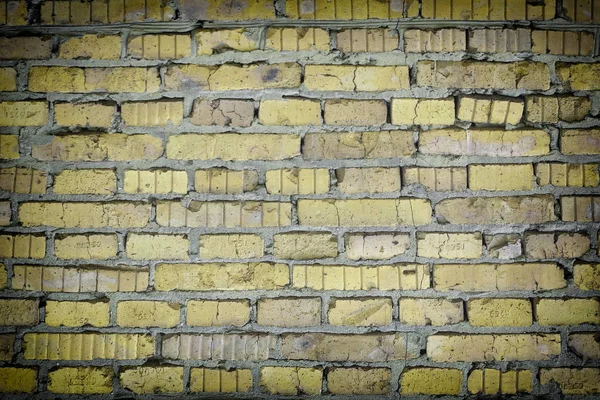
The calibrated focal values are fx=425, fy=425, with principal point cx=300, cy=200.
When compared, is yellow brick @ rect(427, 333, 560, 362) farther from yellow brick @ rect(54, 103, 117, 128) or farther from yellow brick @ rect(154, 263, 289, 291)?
yellow brick @ rect(54, 103, 117, 128)

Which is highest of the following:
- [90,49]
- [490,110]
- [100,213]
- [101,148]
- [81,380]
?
[90,49]

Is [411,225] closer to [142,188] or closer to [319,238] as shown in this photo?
[319,238]

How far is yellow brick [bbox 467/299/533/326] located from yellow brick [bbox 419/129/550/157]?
391 millimetres

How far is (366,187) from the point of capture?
113 centimetres

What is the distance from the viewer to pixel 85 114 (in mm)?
1150

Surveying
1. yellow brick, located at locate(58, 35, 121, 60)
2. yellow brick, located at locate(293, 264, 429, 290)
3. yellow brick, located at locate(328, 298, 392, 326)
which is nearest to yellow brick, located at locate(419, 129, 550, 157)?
yellow brick, located at locate(293, 264, 429, 290)

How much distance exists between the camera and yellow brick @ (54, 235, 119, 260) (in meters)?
1.14

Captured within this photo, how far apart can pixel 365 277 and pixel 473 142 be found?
46 centimetres

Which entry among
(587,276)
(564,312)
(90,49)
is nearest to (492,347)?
(564,312)

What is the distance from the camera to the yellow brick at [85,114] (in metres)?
1.15

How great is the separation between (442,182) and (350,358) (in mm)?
529

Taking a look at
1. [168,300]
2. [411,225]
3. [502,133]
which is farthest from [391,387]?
[502,133]

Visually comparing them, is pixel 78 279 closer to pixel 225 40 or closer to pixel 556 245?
pixel 225 40

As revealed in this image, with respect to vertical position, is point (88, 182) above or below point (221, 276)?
above
